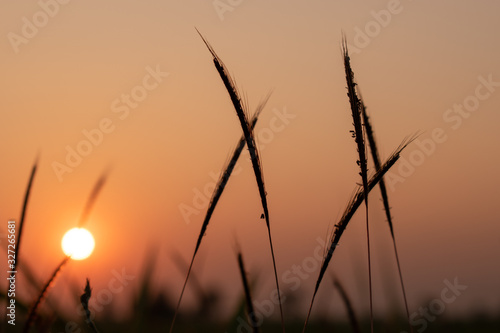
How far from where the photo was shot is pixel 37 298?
171cm

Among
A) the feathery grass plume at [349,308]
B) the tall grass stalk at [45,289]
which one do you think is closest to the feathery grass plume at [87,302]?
the tall grass stalk at [45,289]

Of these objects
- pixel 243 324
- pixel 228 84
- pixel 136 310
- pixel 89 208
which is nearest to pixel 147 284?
pixel 136 310

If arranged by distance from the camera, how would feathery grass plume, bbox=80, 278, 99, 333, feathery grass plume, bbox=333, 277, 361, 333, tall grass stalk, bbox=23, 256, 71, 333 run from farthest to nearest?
1. feathery grass plume, bbox=333, 277, 361, 333
2. feathery grass plume, bbox=80, 278, 99, 333
3. tall grass stalk, bbox=23, 256, 71, 333

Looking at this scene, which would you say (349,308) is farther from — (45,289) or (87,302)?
(45,289)

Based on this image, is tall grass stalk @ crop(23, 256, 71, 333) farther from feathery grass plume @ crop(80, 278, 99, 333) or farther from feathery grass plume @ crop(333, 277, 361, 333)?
feathery grass plume @ crop(333, 277, 361, 333)

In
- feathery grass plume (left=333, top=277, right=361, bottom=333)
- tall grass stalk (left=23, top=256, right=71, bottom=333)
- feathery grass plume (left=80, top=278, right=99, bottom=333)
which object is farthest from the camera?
feathery grass plume (left=333, top=277, right=361, bottom=333)

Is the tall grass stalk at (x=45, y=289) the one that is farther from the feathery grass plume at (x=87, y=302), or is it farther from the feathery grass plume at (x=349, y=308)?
the feathery grass plume at (x=349, y=308)

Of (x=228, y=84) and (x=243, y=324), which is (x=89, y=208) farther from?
(x=243, y=324)

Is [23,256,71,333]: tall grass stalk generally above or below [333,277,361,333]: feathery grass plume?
above

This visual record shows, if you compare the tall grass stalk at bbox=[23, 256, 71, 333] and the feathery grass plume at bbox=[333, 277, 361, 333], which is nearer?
the tall grass stalk at bbox=[23, 256, 71, 333]

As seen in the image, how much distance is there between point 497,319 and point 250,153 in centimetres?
1056

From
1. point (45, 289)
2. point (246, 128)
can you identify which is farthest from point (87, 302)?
point (246, 128)

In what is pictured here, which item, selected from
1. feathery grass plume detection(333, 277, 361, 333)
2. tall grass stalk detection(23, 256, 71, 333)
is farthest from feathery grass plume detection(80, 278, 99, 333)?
feathery grass plume detection(333, 277, 361, 333)

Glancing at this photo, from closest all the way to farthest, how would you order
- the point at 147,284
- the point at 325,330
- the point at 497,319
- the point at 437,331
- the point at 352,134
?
1. the point at 352,134
2. the point at 147,284
3. the point at 325,330
4. the point at 437,331
5. the point at 497,319
